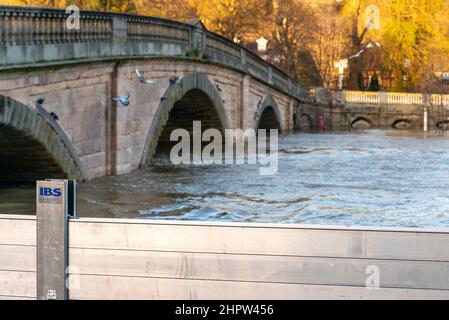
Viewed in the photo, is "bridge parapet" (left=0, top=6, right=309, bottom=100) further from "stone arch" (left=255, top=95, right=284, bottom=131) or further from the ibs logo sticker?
"stone arch" (left=255, top=95, right=284, bottom=131)

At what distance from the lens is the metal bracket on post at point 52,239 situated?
19.8 ft

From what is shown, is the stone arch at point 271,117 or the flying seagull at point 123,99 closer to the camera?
the flying seagull at point 123,99

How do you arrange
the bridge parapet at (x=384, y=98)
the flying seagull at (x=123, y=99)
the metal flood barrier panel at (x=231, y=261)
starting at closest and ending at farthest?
the metal flood barrier panel at (x=231, y=261), the flying seagull at (x=123, y=99), the bridge parapet at (x=384, y=98)

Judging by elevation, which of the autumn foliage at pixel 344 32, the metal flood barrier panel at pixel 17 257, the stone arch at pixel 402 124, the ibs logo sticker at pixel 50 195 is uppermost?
the autumn foliage at pixel 344 32

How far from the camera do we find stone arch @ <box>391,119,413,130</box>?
4606 cm

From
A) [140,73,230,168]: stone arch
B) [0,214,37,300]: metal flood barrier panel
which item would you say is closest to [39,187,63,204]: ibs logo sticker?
[0,214,37,300]: metal flood barrier panel

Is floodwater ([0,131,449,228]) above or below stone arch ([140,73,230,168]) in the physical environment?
below

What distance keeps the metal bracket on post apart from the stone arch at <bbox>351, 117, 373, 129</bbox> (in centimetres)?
4067

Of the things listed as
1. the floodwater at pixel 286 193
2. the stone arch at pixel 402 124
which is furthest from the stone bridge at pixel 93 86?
the stone arch at pixel 402 124

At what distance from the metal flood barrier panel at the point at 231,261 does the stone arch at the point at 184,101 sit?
43.9ft

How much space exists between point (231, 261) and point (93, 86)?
11.1 meters

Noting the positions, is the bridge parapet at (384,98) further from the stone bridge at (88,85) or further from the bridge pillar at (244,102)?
the stone bridge at (88,85)

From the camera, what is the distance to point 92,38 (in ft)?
52.6

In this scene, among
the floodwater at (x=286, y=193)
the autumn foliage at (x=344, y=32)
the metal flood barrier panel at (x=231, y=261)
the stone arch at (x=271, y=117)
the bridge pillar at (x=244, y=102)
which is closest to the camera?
the metal flood barrier panel at (x=231, y=261)
